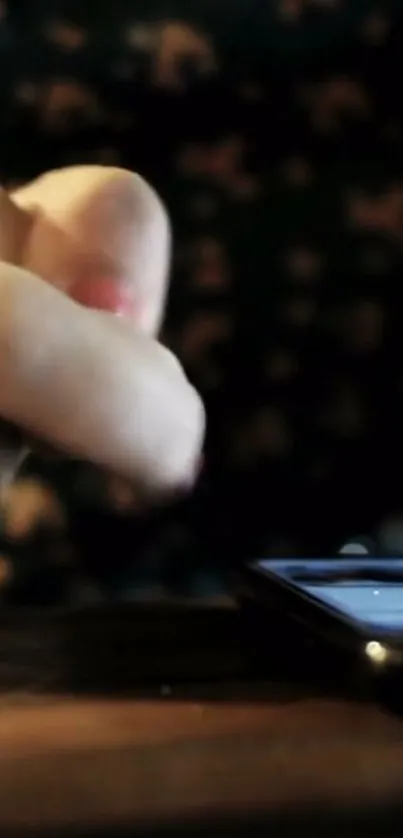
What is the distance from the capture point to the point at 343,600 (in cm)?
57

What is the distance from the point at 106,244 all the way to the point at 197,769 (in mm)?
225

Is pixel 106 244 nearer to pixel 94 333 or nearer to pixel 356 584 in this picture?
pixel 94 333

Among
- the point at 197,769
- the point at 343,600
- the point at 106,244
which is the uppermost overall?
the point at 106,244

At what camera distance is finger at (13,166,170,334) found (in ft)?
1.71

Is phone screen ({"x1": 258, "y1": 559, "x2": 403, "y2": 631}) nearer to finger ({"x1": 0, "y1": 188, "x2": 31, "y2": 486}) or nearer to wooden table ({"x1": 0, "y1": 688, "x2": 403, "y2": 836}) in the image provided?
wooden table ({"x1": 0, "y1": 688, "x2": 403, "y2": 836})

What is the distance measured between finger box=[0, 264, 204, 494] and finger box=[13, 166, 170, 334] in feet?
0.17

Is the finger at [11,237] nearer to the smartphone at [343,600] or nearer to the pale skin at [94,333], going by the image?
the pale skin at [94,333]

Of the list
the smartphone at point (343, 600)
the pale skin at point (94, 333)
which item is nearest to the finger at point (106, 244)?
the pale skin at point (94, 333)

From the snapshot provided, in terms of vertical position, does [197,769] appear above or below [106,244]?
below

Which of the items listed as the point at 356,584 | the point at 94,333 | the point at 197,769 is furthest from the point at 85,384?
the point at 356,584

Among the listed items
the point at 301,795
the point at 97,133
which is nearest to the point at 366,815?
the point at 301,795

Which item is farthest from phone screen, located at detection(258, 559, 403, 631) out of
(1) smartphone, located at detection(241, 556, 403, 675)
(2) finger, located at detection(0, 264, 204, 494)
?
(2) finger, located at detection(0, 264, 204, 494)

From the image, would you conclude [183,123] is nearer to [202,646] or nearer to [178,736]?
[202,646]

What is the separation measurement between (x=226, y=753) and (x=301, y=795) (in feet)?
0.11
